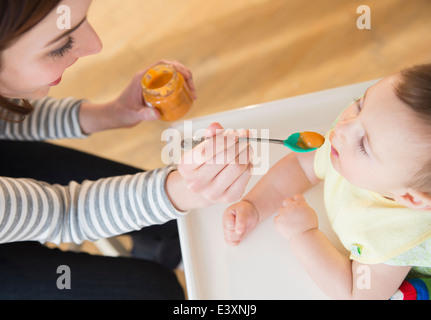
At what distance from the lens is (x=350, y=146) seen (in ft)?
2.19

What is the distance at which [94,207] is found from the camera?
0.73 meters

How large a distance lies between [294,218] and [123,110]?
1.68 feet

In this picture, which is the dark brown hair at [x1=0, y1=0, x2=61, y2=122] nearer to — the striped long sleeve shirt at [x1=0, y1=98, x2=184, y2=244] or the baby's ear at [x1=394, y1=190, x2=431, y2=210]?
the striped long sleeve shirt at [x1=0, y1=98, x2=184, y2=244]

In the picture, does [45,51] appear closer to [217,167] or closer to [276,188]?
[217,167]

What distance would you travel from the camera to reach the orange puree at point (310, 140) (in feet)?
2.23

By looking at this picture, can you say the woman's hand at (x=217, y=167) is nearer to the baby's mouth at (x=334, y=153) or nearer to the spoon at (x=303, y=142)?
the spoon at (x=303, y=142)

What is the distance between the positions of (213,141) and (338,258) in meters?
0.35

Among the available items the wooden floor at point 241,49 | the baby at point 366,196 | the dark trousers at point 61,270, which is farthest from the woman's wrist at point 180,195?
the wooden floor at point 241,49

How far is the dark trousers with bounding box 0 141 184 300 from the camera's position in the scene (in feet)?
2.52

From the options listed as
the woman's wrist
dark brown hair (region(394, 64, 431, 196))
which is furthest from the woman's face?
dark brown hair (region(394, 64, 431, 196))

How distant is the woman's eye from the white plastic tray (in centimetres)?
37

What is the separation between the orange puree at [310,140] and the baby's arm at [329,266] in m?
0.15
